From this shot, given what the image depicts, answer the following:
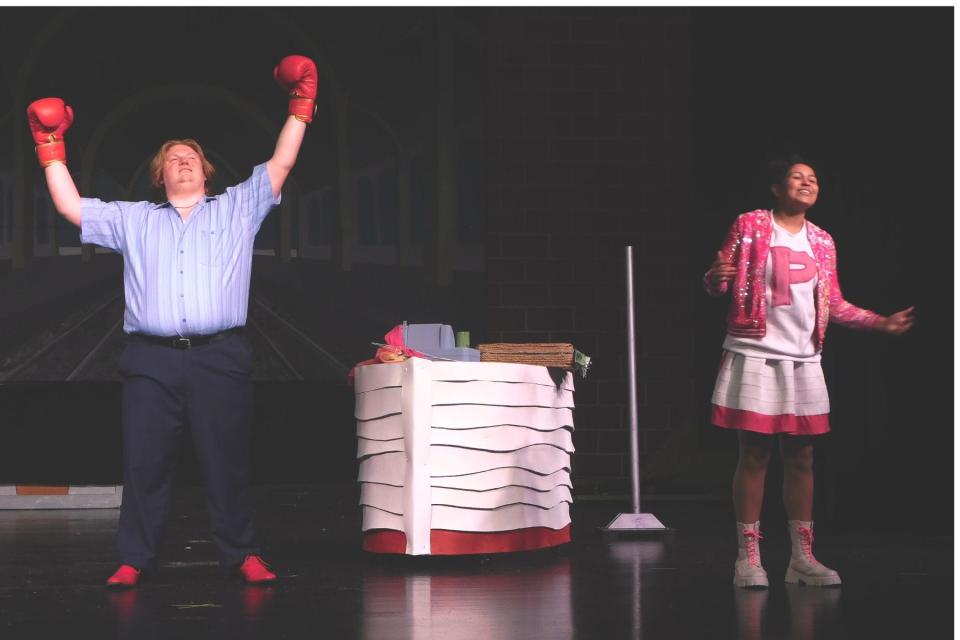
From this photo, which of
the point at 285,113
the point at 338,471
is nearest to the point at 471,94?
the point at 285,113

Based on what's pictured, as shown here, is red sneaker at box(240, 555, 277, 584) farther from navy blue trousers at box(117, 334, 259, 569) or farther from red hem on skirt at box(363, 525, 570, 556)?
red hem on skirt at box(363, 525, 570, 556)

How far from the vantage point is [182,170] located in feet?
12.1

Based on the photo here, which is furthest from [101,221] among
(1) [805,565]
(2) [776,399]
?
(1) [805,565]

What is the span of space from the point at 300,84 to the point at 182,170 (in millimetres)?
417

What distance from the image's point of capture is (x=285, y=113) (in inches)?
270

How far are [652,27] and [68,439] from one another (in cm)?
372

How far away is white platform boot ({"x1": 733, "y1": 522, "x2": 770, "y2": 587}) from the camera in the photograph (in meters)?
3.45

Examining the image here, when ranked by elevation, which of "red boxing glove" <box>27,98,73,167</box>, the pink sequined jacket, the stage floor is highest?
"red boxing glove" <box>27,98,73,167</box>

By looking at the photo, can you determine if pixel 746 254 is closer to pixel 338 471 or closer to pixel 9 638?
pixel 9 638

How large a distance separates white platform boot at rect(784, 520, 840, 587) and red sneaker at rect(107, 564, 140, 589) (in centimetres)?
180

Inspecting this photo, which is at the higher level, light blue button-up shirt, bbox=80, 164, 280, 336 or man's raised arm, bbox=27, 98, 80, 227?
man's raised arm, bbox=27, 98, 80, 227

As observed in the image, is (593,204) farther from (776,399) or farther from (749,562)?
(749,562)

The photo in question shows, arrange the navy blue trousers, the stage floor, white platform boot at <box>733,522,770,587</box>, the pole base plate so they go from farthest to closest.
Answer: the pole base plate
the navy blue trousers
white platform boot at <box>733,522,770,587</box>
the stage floor

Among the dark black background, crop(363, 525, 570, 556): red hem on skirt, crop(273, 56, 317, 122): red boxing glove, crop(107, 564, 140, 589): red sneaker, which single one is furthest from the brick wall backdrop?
crop(107, 564, 140, 589): red sneaker
